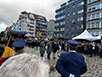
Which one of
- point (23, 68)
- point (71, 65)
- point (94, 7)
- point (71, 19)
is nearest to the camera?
point (23, 68)

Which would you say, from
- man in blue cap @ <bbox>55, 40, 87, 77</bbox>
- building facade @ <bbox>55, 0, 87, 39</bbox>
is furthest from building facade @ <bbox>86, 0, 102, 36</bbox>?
man in blue cap @ <bbox>55, 40, 87, 77</bbox>

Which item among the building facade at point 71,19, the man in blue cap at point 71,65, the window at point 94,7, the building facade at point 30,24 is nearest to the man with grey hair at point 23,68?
the man in blue cap at point 71,65

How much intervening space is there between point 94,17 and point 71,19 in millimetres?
11213

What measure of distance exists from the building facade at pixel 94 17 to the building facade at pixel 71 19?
93.8 inches

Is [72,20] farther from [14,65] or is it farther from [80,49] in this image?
[14,65]

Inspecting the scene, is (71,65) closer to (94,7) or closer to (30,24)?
(94,7)

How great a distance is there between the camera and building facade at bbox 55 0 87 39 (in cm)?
3782

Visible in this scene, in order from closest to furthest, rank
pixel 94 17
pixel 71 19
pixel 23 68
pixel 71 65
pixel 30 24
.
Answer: pixel 23 68 < pixel 71 65 < pixel 94 17 < pixel 71 19 < pixel 30 24

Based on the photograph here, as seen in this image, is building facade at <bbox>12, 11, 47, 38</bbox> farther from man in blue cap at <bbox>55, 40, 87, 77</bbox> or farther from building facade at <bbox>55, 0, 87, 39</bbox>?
man in blue cap at <bbox>55, 40, 87, 77</bbox>

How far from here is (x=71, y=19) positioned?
4300cm

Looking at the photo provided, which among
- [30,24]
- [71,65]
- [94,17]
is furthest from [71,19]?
[30,24]

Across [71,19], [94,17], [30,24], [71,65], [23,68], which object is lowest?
[71,65]

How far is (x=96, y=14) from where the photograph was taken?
1297 inches

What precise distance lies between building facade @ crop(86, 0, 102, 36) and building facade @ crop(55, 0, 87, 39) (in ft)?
7.81
